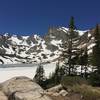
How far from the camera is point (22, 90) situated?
16.7 metres

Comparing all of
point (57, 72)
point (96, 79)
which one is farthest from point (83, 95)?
point (57, 72)

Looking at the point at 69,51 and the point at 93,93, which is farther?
the point at 69,51

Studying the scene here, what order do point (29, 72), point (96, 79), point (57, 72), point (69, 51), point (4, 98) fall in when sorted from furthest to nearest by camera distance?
point (29, 72) < point (57, 72) < point (69, 51) < point (96, 79) < point (4, 98)

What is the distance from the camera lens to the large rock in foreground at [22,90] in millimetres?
15859

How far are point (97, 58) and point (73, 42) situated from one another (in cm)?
575

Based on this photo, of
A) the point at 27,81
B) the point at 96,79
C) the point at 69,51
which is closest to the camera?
the point at 27,81

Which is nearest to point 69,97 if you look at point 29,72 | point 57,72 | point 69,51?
point 69,51

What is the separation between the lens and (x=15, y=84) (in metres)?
17.7

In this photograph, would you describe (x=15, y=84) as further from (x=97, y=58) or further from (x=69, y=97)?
→ (x=97, y=58)

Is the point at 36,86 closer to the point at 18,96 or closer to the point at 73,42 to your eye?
the point at 18,96

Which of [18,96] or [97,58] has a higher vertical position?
[97,58]

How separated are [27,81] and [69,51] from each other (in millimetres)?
35297

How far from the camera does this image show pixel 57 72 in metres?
62.9

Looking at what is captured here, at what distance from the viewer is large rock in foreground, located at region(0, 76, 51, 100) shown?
52.0 feet
